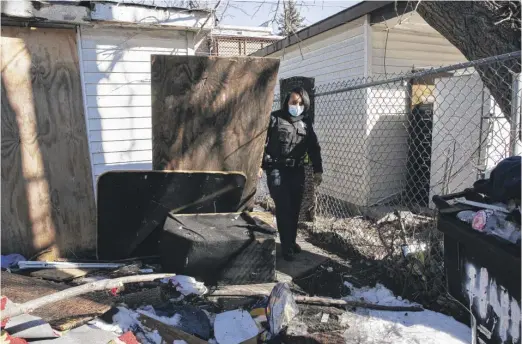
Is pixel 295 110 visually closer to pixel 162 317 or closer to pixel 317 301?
pixel 317 301

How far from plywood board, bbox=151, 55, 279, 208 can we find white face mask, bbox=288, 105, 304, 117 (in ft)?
0.80

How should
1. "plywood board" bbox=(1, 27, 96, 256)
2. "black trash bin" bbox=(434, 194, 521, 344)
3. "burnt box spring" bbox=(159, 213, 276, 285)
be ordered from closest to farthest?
1. "black trash bin" bbox=(434, 194, 521, 344)
2. "burnt box spring" bbox=(159, 213, 276, 285)
3. "plywood board" bbox=(1, 27, 96, 256)

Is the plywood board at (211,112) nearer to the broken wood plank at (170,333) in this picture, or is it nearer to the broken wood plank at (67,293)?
the broken wood plank at (67,293)

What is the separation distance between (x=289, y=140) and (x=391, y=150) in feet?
11.0

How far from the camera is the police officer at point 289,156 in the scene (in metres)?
4.32

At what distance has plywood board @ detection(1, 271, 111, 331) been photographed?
262cm

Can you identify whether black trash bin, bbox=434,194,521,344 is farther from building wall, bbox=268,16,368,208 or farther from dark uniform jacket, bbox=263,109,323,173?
building wall, bbox=268,16,368,208

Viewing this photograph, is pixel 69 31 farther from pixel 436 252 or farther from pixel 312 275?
pixel 436 252

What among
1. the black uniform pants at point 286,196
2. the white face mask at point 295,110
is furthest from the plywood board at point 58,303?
the white face mask at point 295,110

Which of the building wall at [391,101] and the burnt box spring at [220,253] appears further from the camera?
the building wall at [391,101]

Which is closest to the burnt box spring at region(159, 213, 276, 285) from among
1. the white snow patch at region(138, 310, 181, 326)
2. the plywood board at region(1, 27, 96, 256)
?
the white snow patch at region(138, 310, 181, 326)

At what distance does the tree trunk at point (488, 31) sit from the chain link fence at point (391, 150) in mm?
1402

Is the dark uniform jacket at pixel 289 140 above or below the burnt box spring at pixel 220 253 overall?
above

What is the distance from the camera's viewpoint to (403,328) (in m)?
2.78
